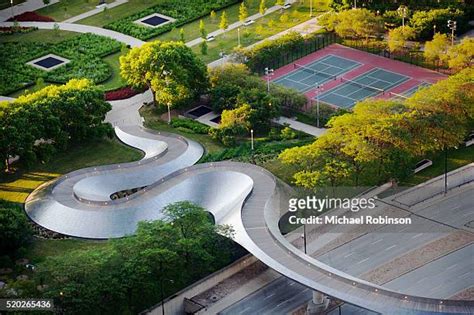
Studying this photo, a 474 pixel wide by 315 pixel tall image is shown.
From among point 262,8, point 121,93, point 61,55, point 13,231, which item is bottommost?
point 13,231

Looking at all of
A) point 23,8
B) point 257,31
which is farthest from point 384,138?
point 23,8

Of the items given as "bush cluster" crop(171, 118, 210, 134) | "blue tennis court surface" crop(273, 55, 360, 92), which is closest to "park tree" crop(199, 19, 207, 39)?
"blue tennis court surface" crop(273, 55, 360, 92)

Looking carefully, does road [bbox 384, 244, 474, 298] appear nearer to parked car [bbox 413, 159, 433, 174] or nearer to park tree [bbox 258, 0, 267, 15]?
parked car [bbox 413, 159, 433, 174]

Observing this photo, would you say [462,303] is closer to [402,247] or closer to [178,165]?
[402,247]

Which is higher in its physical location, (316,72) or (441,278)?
(316,72)

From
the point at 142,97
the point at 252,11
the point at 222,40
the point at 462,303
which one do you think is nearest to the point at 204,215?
the point at 462,303

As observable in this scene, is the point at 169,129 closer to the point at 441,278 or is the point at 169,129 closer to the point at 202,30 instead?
the point at 202,30
